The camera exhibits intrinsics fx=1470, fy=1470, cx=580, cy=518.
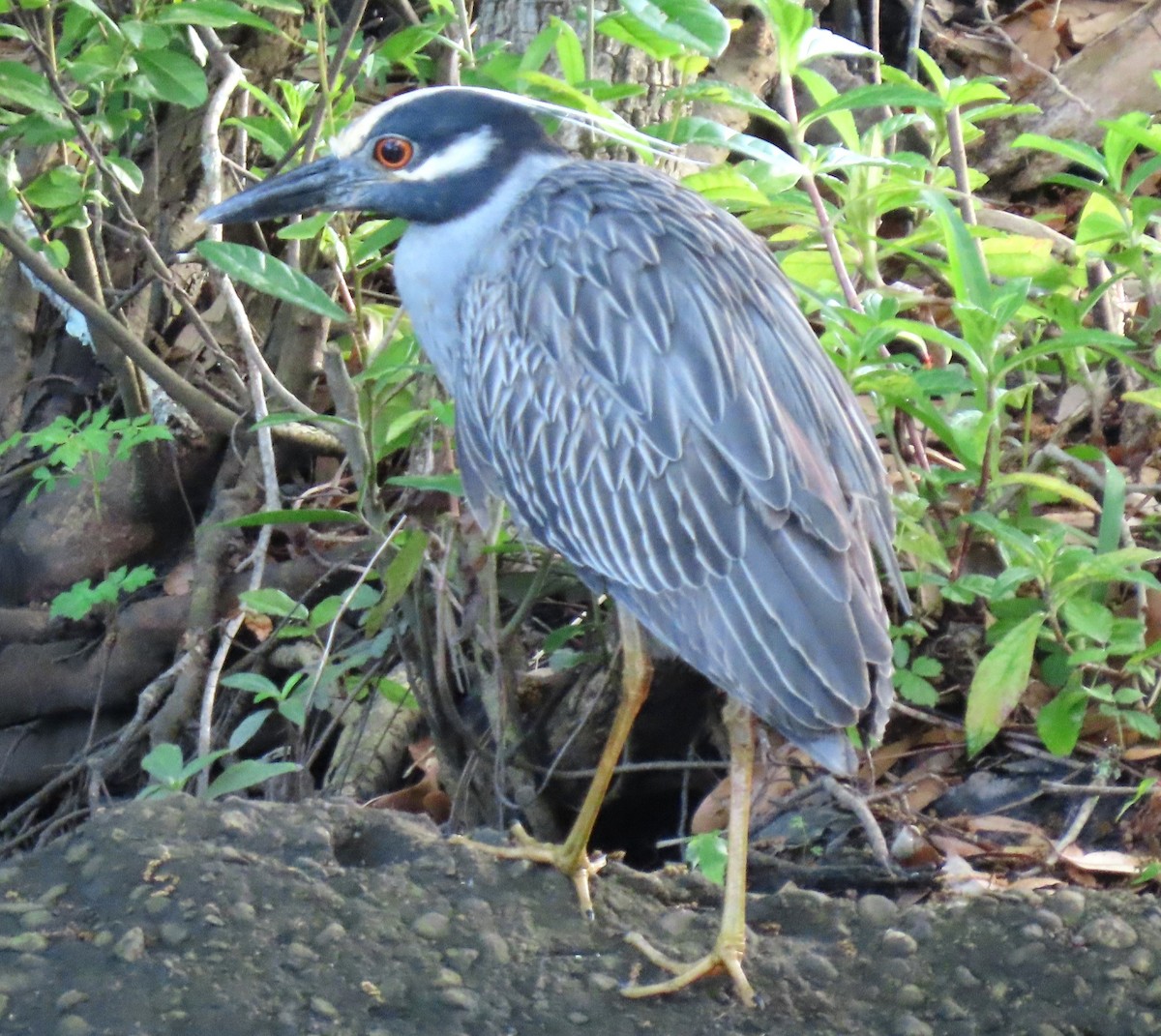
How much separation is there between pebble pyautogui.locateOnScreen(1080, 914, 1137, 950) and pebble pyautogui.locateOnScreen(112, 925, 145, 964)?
1.31m

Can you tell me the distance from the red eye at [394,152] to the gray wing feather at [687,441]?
241 millimetres

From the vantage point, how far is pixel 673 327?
7.77 feet

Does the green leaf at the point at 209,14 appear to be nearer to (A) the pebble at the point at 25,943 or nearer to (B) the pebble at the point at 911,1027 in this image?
(A) the pebble at the point at 25,943

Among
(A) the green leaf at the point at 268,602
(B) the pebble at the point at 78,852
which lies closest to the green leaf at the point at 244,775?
(B) the pebble at the point at 78,852

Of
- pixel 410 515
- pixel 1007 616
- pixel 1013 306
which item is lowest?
pixel 1007 616

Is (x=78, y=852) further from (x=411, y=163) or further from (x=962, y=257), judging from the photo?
(x=962, y=257)

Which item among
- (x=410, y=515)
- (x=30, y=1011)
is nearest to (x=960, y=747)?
(x=410, y=515)

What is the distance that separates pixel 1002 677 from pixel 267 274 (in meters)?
1.45

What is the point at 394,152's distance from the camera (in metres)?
2.62

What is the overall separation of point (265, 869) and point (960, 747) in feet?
5.08

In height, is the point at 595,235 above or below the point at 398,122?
below

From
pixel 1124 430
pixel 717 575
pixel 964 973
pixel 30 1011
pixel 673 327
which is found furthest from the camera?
pixel 1124 430

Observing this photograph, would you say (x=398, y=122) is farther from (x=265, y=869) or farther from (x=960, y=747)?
(x=960, y=747)

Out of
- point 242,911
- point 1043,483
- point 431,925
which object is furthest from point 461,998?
point 1043,483
